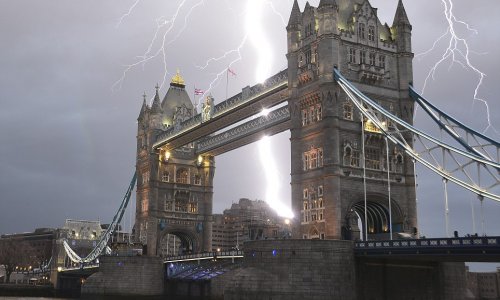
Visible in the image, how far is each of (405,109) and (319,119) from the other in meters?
9.43

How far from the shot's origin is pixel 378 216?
67062 mm

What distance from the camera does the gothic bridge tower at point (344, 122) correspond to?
63156 mm

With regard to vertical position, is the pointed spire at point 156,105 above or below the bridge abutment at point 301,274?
above

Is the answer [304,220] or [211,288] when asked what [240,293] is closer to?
[304,220]

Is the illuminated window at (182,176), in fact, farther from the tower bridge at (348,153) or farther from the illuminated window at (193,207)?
the tower bridge at (348,153)

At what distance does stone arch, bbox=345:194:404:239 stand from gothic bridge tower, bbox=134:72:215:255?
40.8 m

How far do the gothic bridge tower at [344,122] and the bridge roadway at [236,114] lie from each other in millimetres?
4411

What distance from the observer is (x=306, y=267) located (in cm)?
5444

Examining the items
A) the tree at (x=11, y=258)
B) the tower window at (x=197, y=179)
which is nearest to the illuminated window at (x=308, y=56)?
the tower window at (x=197, y=179)

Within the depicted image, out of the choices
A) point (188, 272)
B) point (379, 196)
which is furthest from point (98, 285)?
point (379, 196)

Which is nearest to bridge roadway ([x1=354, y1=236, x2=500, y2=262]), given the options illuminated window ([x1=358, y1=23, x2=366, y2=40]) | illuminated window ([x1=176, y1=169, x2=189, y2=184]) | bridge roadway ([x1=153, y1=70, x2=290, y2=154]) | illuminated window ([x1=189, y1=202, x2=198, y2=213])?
bridge roadway ([x1=153, y1=70, x2=290, y2=154])

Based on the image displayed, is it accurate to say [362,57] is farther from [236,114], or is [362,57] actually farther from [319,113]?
[236,114]

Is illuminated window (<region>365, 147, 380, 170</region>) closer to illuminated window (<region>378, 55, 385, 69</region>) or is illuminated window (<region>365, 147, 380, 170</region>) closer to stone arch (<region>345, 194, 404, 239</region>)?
stone arch (<region>345, 194, 404, 239</region>)

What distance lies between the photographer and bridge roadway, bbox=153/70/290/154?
7281 centimetres
